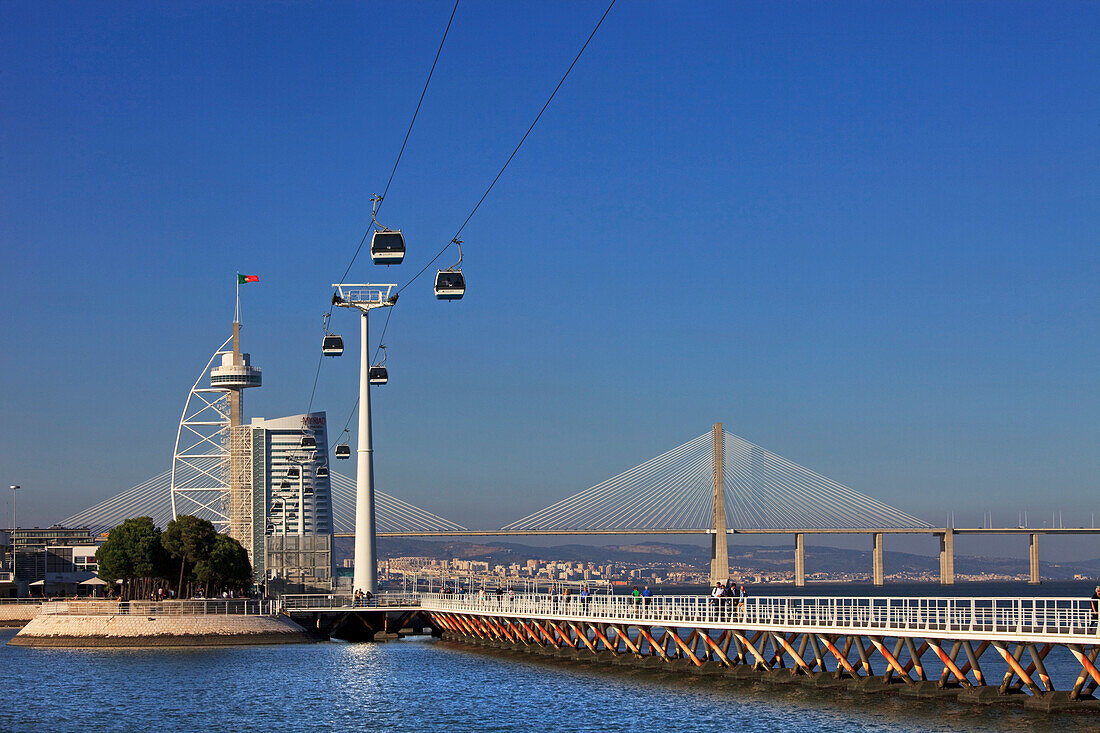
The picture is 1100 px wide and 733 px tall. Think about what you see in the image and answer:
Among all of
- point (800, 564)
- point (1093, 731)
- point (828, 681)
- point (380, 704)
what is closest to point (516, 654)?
point (380, 704)

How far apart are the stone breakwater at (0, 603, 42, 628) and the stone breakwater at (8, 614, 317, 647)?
29.7 m

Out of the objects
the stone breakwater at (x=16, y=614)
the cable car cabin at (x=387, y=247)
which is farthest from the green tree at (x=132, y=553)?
the cable car cabin at (x=387, y=247)

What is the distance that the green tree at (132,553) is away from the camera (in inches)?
3162

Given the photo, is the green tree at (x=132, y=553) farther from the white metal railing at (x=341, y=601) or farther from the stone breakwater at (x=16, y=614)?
the stone breakwater at (x=16, y=614)

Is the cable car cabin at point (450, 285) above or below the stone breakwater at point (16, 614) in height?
above

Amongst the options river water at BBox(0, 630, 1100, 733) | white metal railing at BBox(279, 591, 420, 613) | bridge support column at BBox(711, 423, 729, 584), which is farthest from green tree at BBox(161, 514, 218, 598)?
bridge support column at BBox(711, 423, 729, 584)

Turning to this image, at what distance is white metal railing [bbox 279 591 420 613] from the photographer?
70375mm

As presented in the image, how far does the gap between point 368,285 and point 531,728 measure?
37.0m

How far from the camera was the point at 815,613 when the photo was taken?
5222 centimetres

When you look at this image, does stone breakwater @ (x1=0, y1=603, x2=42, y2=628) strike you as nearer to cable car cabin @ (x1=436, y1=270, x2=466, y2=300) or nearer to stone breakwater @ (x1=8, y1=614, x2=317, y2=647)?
stone breakwater @ (x1=8, y1=614, x2=317, y2=647)

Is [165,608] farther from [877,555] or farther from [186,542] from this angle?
[877,555]

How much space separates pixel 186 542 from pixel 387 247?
130 feet

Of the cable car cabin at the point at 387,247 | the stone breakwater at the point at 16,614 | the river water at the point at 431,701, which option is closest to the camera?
the river water at the point at 431,701

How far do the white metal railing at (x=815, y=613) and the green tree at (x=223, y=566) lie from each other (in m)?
19.3
